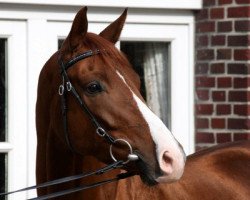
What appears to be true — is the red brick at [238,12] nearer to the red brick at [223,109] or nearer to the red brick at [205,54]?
the red brick at [205,54]


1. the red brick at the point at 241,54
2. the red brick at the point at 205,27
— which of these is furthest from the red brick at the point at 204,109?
the red brick at the point at 205,27

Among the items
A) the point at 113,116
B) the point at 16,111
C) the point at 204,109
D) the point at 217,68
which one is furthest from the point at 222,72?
the point at 113,116

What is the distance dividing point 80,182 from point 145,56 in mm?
2209

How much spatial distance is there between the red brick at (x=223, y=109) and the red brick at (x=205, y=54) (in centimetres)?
30

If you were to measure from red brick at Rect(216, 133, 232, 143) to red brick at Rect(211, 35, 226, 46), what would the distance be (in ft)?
1.79

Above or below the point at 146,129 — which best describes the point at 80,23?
above

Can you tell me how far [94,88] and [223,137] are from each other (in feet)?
7.65

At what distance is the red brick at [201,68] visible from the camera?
19.9 ft

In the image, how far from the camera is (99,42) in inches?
154

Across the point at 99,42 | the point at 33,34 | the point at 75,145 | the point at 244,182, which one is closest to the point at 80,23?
the point at 99,42

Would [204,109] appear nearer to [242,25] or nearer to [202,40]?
[202,40]

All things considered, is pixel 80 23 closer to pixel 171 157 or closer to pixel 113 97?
pixel 113 97

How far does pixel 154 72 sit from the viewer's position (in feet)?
20.0

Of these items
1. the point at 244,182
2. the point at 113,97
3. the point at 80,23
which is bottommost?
the point at 244,182
